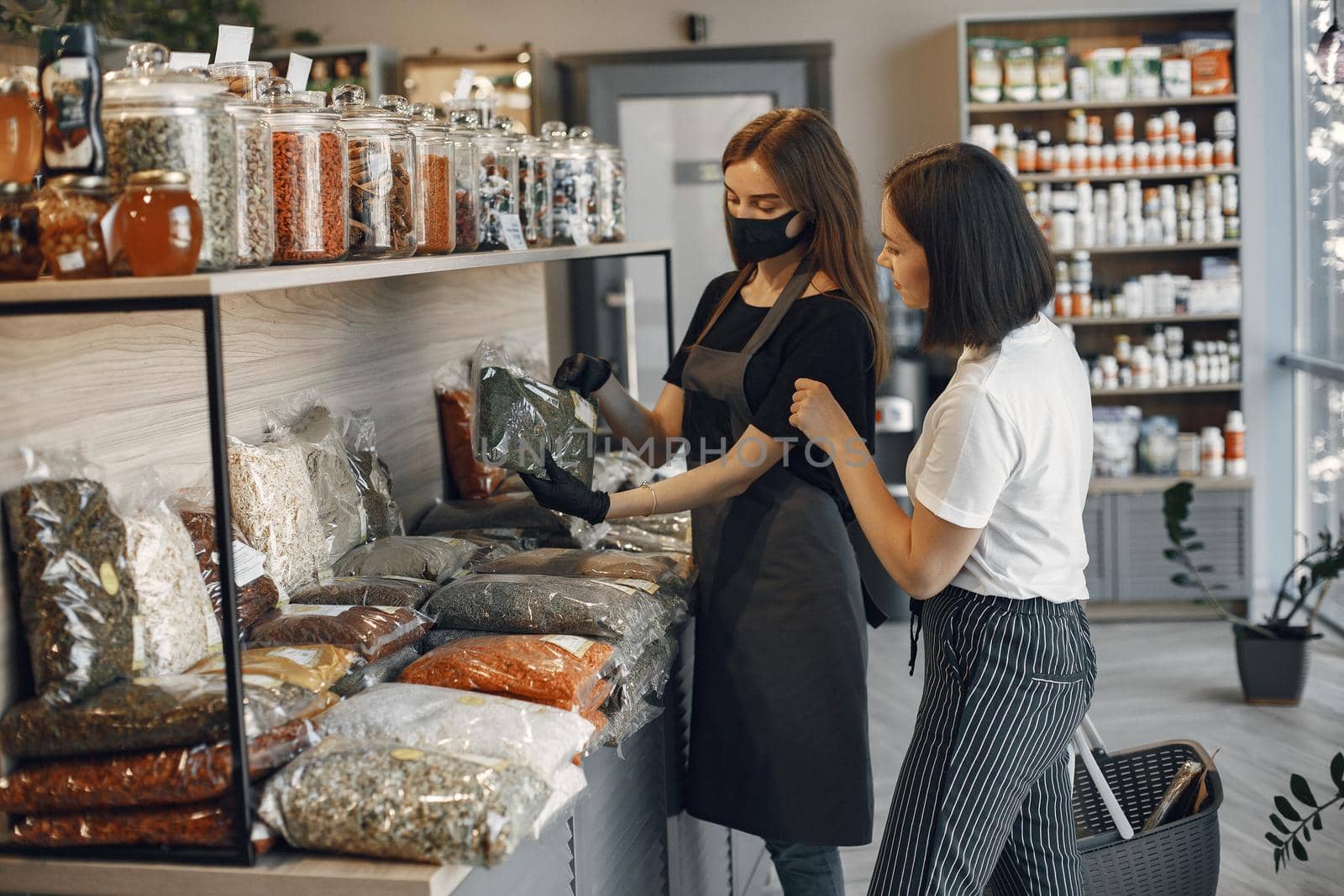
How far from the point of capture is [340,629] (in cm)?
172

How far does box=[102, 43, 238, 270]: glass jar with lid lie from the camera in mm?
1265

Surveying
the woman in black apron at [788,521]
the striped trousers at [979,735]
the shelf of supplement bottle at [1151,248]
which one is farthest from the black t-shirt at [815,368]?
the shelf of supplement bottle at [1151,248]

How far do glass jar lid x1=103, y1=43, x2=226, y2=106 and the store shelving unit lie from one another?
4405 mm

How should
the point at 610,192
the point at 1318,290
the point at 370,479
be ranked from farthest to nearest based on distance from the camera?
the point at 1318,290 → the point at 610,192 → the point at 370,479

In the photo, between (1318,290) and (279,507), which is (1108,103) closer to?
(1318,290)

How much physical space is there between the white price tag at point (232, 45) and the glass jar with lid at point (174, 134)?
0.34 metres

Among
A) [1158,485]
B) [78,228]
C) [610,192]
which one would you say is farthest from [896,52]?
[78,228]

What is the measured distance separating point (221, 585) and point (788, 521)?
111 centimetres

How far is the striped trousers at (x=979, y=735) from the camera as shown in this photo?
68.0 inches

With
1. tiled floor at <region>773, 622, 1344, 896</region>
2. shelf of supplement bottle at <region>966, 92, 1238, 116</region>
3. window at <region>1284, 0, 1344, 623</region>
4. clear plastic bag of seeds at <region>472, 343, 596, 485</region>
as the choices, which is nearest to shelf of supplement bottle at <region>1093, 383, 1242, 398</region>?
window at <region>1284, 0, 1344, 623</region>

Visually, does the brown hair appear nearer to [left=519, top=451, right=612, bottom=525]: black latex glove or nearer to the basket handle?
[left=519, top=451, right=612, bottom=525]: black latex glove

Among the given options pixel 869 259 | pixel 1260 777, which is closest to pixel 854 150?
pixel 1260 777

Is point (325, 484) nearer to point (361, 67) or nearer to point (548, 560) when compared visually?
point (548, 560)

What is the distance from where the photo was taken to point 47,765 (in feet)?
4.53
